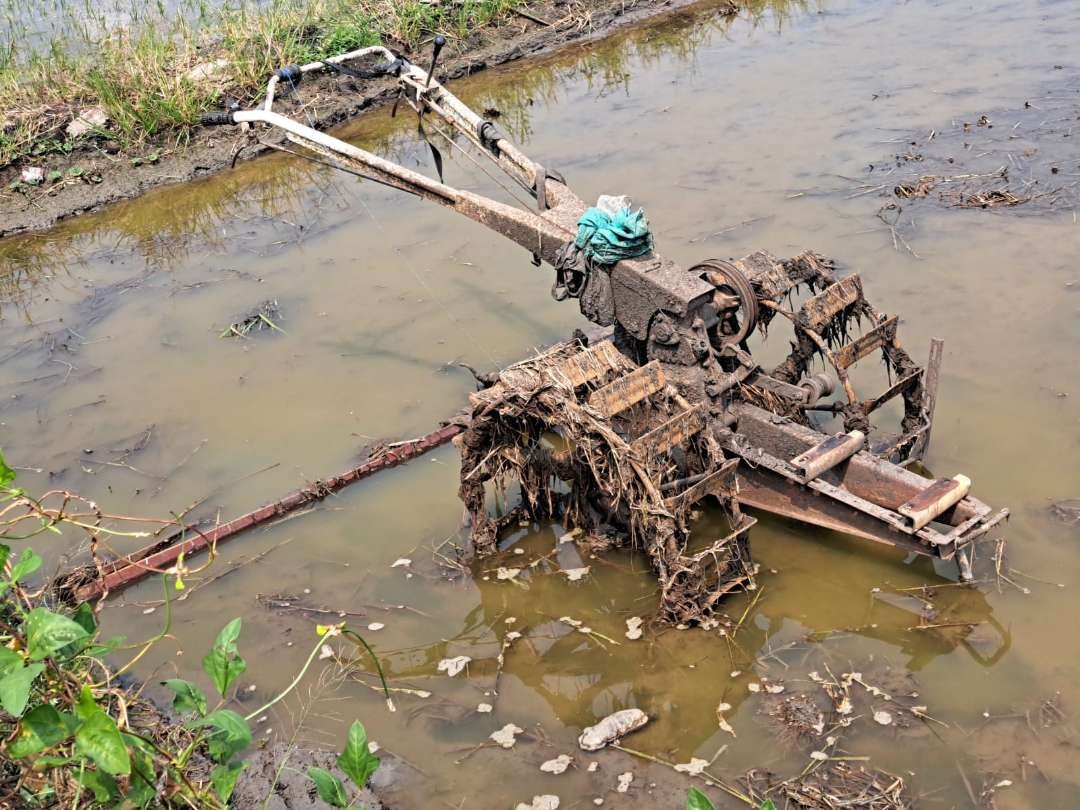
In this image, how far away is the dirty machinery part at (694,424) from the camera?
18.6 ft

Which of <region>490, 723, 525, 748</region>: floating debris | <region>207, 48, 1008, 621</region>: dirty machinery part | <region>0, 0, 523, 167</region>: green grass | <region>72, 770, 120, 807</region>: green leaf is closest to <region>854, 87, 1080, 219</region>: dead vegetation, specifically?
<region>207, 48, 1008, 621</region>: dirty machinery part

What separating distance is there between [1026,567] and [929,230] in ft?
14.4

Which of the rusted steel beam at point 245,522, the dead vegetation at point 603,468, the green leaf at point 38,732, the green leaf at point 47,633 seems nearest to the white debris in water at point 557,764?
the dead vegetation at point 603,468

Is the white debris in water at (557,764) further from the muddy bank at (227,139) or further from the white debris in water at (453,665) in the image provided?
the muddy bank at (227,139)

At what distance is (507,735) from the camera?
215 inches

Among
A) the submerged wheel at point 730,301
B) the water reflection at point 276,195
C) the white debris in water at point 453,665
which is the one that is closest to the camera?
the white debris in water at point 453,665

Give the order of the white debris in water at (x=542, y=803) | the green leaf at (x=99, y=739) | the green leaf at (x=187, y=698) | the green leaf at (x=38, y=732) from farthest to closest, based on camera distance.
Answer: the white debris in water at (x=542, y=803) < the green leaf at (x=187, y=698) < the green leaf at (x=38, y=732) < the green leaf at (x=99, y=739)

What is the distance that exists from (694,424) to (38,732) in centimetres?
369

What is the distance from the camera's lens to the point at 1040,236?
9125 mm

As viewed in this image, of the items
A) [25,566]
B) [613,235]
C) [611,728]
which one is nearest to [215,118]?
[613,235]

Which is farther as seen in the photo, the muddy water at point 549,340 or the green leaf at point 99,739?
the muddy water at point 549,340

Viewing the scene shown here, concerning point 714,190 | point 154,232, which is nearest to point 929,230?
point 714,190

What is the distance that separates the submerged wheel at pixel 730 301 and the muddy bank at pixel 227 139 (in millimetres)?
5898

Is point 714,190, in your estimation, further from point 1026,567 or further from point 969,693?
point 969,693
